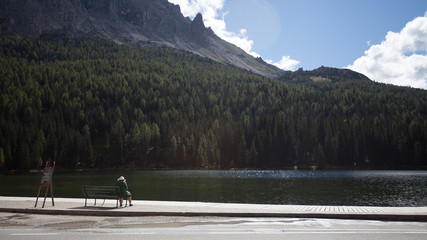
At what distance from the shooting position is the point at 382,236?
12.3 meters

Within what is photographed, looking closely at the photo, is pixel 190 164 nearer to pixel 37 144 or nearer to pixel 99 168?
pixel 99 168

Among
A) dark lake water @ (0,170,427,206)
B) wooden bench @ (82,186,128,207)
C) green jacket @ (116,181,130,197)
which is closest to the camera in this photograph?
green jacket @ (116,181,130,197)

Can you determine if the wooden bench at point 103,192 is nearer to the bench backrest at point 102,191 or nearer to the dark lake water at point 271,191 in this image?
the bench backrest at point 102,191

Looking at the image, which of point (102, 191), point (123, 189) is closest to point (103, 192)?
point (102, 191)

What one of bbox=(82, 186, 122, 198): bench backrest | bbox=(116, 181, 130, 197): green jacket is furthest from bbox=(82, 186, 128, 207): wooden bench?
bbox=(116, 181, 130, 197): green jacket

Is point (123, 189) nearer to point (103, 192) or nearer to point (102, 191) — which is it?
point (103, 192)

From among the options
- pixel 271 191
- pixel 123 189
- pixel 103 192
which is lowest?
pixel 271 191

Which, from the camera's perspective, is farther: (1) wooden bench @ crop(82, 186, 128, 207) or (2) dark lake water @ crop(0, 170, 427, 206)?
(2) dark lake water @ crop(0, 170, 427, 206)

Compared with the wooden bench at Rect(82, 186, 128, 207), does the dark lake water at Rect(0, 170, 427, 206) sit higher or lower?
lower

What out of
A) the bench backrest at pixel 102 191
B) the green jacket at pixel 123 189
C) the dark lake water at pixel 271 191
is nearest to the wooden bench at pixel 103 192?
the bench backrest at pixel 102 191

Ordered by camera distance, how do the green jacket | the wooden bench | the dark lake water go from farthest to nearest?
1. the dark lake water
2. the wooden bench
3. the green jacket

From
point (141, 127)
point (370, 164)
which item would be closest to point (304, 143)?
point (370, 164)

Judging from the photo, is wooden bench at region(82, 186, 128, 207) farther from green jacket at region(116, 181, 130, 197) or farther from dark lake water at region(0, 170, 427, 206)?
dark lake water at region(0, 170, 427, 206)

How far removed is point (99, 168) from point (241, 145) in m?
67.9
